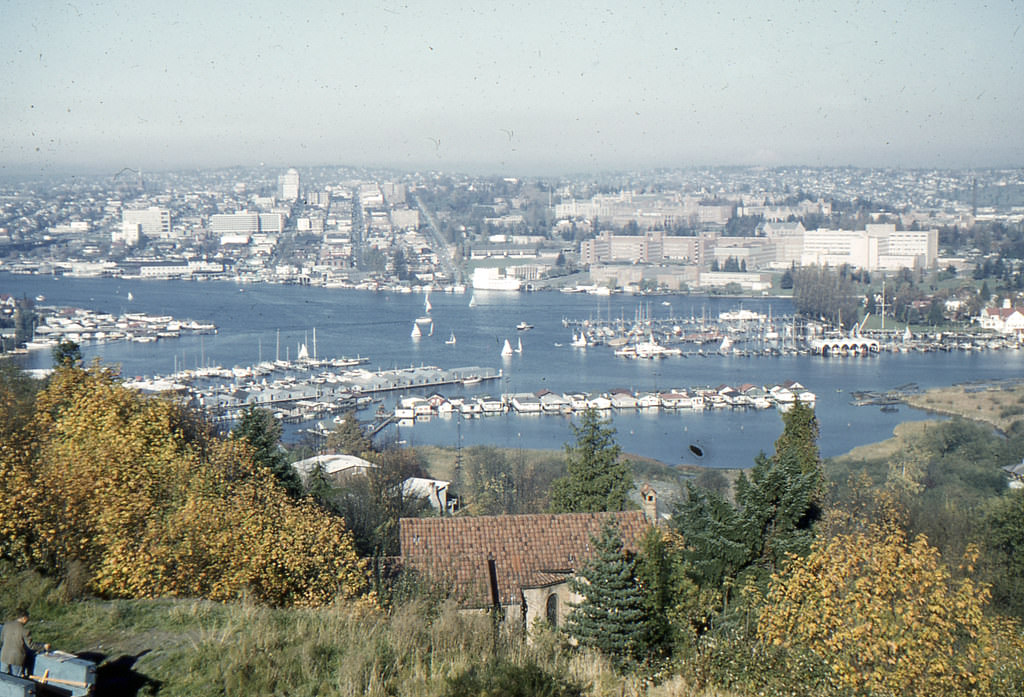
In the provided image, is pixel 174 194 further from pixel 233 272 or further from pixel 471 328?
pixel 471 328

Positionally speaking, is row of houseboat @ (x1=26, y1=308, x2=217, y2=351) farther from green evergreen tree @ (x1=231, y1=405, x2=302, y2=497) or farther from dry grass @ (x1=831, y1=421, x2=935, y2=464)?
green evergreen tree @ (x1=231, y1=405, x2=302, y2=497)

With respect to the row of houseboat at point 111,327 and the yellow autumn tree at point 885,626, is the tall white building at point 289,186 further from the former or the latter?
the yellow autumn tree at point 885,626

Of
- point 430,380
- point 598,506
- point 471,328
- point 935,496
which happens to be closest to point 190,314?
point 471,328

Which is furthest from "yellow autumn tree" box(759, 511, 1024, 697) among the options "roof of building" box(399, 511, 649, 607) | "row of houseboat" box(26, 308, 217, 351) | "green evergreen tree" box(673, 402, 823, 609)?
"row of houseboat" box(26, 308, 217, 351)

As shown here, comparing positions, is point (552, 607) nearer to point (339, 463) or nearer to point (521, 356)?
point (339, 463)

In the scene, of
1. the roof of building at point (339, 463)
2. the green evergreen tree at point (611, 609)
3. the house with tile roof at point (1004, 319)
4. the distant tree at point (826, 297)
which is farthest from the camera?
the distant tree at point (826, 297)

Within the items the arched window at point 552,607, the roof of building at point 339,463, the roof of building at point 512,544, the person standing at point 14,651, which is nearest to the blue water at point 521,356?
the roof of building at point 339,463

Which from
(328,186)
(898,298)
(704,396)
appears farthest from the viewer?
(328,186)
